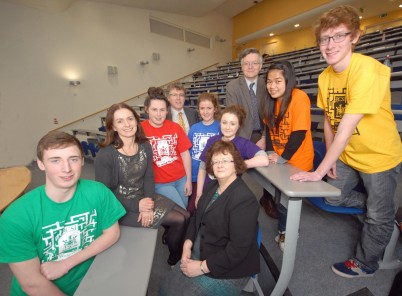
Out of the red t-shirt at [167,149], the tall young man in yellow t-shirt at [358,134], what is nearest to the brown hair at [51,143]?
the red t-shirt at [167,149]

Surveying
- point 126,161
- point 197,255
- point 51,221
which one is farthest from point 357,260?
point 51,221

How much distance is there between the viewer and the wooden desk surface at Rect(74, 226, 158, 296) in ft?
2.29

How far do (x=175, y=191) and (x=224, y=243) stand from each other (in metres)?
0.73

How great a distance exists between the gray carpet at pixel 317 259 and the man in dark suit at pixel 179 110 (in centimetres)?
117

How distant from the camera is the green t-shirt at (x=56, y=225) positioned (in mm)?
800

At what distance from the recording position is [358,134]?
4.17 ft

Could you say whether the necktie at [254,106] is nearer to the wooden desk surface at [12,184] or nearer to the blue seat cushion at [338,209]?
the blue seat cushion at [338,209]

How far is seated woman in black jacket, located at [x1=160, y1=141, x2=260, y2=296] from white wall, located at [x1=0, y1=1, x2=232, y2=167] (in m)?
6.13

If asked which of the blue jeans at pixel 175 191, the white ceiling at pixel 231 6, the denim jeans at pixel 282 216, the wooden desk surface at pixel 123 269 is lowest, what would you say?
the denim jeans at pixel 282 216

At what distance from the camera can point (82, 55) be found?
20.9 ft

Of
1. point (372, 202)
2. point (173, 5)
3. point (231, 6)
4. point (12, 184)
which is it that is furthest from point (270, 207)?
point (231, 6)

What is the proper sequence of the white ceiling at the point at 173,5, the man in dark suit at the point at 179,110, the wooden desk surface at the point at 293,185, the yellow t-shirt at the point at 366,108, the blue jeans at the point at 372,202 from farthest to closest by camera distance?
the white ceiling at the point at 173,5
the man in dark suit at the point at 179,110
the blue jeans at the point at 372,202
the yellow t-shirt at the point at 366,108
the wooden desk surface at the point at 293,185

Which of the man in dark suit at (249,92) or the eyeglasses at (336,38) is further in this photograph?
the man in dark suit at (249,92)

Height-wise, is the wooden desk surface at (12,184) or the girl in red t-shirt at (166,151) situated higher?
the girl in red t-shirt at (166,151)
